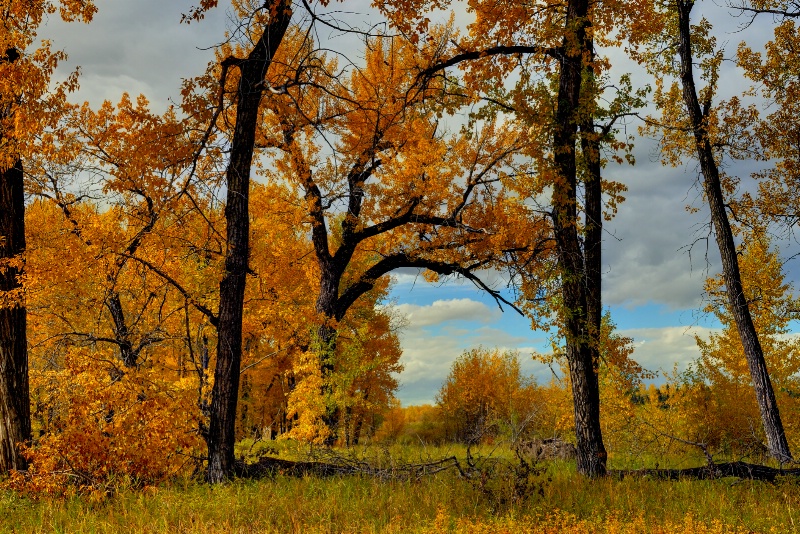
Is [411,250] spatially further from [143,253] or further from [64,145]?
[64,145]

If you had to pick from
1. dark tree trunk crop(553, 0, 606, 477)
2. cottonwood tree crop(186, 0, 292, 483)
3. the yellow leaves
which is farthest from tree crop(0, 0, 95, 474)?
dark tree trunk crop(553, 0, 606, 477)

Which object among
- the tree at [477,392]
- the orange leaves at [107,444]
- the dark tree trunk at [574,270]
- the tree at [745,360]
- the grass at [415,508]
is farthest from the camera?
the tree at [477,392]

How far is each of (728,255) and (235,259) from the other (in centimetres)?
1164

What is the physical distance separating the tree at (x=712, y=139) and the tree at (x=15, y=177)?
46.5 feet

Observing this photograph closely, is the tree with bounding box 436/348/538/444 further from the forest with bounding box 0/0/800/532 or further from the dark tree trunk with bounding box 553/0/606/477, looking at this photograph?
the dark tree trunk with bounding box 553/0/606/477

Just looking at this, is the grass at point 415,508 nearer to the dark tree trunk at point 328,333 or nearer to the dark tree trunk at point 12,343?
the dark tree trunk at point 12,343

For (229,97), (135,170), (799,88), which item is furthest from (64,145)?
(799,88)

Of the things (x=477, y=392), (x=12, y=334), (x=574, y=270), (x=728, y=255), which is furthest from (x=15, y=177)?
(x=477, y=392)

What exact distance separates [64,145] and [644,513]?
43.5 feet

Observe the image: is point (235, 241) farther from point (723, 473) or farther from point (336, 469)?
point (723, 473)

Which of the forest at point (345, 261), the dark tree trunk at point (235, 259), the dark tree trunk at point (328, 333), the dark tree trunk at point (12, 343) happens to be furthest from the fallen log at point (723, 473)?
the dark tree trunk at point (12, 343)

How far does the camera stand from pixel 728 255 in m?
14.4

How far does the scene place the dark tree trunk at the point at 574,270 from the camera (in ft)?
32.6

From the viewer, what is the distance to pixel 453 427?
50.4 metres
